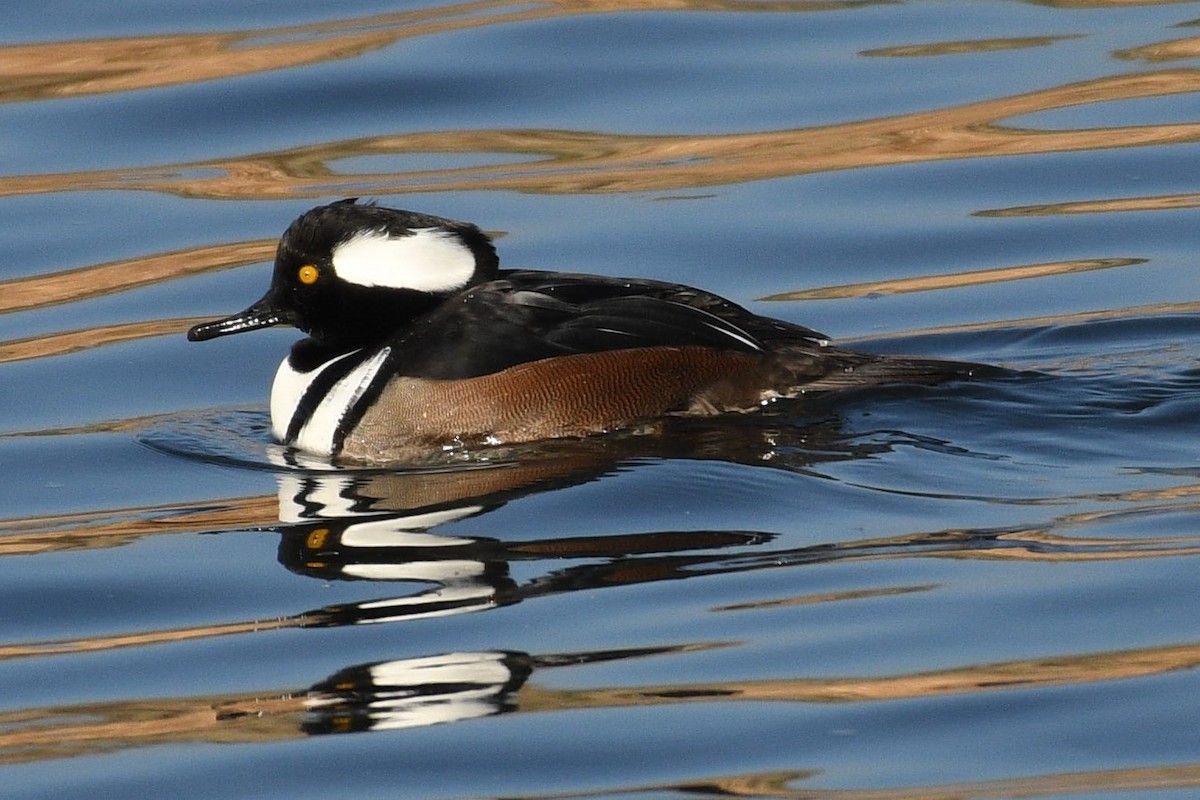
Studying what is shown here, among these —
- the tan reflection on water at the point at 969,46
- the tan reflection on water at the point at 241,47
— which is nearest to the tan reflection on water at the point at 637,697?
the tan reflection on water at the point at 969,46

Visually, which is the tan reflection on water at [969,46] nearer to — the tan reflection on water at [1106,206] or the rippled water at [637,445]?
the rippled water at [637,445]

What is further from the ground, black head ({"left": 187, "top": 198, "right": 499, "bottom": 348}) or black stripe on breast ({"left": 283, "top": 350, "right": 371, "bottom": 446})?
black head ({"left": 187, "top": 198, "right": 499, "bottom": 348})

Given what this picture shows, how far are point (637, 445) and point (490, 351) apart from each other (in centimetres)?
62

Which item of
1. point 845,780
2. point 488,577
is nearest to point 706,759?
point 845,780

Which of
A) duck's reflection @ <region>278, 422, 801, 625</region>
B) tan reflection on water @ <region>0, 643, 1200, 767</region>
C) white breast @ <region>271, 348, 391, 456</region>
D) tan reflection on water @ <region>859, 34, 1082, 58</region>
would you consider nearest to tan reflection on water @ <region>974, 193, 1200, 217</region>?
tan reflection on water @ <region>859, 34, 1082, 58</region>

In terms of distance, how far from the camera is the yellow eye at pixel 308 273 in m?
7.93

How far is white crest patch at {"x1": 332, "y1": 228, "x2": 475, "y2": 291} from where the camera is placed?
25.7 feet

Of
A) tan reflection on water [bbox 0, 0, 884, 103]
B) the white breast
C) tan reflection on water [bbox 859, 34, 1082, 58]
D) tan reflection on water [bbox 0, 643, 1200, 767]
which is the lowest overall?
tan reflection on water [bbox 0, 643, 1200, 767]

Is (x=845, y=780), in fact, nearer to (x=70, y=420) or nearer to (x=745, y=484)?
(x=745, y=484)

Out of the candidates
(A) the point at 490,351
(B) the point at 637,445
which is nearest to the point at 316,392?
(A) the point at 490,351

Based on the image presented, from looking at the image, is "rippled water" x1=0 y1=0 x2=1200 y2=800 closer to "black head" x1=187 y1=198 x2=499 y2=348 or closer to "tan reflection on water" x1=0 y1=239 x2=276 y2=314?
"tan reflection on water" x1=0 y1=239 x2=276 y2=314

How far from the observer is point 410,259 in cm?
785

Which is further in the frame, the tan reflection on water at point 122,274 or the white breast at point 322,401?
the tan reflection on water at point 122,274

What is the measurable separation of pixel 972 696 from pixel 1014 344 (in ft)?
12.8
